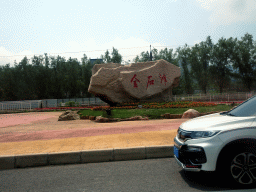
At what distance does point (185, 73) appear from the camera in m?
43.1

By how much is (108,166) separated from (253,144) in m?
2.93

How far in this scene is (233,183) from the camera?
3.41 meters

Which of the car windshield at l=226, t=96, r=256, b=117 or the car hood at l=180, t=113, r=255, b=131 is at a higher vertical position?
the car windshield at l=226, t=96, r=256, b=117

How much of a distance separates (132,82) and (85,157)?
13.7 m

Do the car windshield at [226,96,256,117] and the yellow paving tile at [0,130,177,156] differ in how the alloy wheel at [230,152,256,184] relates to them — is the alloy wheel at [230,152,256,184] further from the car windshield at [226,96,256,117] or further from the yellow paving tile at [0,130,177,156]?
the yellow paving tile at [0,130,177,156]

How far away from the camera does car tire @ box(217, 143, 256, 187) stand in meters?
3.34

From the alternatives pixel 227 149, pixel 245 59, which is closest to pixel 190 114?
pixel 227 149

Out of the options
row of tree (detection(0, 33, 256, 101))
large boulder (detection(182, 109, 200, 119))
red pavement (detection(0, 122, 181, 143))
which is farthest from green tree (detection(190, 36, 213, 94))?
red pavement (detection(0, 122, 181, 143))

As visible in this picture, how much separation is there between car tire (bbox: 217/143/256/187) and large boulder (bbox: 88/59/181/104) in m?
15.4

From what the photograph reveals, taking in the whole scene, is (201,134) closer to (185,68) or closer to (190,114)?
(190,114)

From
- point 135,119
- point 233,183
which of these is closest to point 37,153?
point 233,183

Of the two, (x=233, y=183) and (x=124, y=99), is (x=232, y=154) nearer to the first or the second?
(x=233, y=183)

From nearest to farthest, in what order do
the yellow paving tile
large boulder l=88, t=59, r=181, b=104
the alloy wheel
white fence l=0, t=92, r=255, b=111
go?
the alloy wheel
the yellow paving tile
large boulder l=88, t=59, r=181, b=104
white fence l=0, t=92, r=255, b=111

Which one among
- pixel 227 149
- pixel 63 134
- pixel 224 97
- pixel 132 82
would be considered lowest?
pixel 63 134
